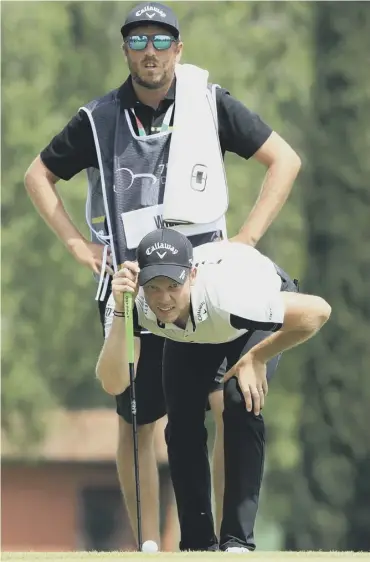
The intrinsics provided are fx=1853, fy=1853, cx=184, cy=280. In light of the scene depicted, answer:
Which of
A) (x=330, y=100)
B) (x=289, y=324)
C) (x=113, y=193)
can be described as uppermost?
(x=330, y=100)

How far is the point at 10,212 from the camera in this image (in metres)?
24.6

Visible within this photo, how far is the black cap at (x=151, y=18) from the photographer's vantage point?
9055 millimetres

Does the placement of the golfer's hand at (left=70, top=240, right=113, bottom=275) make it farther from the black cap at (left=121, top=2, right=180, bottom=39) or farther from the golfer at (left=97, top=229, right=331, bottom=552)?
the black cap at (left=121, top=2, right=180, bottom=39)

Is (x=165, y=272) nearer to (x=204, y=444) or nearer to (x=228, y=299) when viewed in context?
(x=228, y=299)

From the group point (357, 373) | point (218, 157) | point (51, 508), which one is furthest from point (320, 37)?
point (218, 157)

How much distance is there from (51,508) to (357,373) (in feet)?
20.6

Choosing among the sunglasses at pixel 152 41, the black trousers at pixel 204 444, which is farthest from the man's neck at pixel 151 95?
the black trousers at pixel 204 444

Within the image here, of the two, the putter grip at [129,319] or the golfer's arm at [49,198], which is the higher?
the golfer's arm at [49,198]

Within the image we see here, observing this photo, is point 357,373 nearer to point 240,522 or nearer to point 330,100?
point 330,100

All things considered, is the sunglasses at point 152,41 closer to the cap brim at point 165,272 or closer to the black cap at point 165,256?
the black cap at point 165,256

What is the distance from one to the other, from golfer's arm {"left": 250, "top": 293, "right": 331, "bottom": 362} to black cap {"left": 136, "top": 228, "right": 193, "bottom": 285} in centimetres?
53

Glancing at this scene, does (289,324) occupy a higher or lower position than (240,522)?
higher

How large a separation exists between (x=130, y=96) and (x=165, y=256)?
1282 mm
